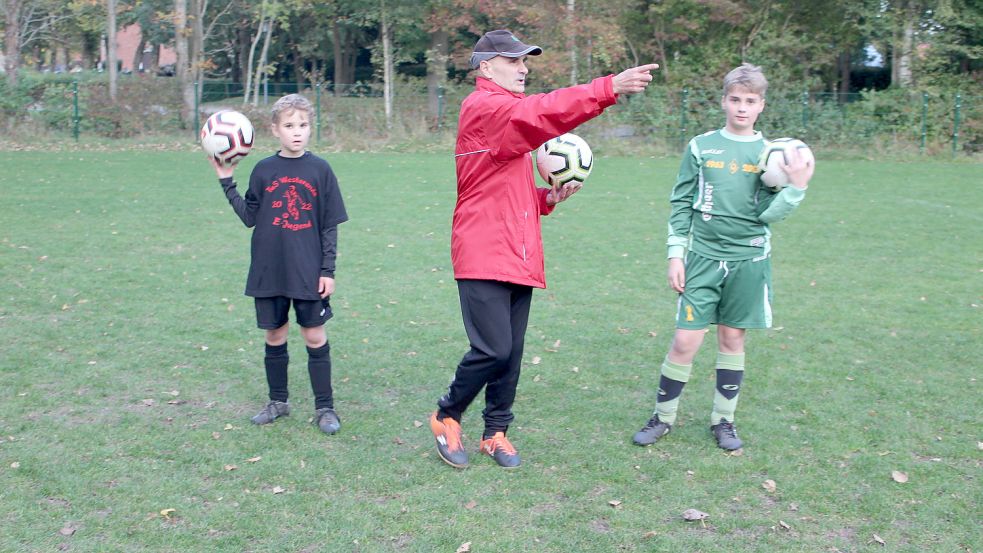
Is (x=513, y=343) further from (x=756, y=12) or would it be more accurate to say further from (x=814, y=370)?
(x=756, y=12)

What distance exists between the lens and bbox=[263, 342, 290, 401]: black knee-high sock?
17.2ft

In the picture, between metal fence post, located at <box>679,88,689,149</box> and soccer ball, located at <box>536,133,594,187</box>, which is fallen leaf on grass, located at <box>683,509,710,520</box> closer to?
soccer ball, located at <box>536,133,594,187</box>

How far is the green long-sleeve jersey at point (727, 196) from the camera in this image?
470 centimetres

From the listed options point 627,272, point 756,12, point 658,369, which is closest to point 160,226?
point 627,272

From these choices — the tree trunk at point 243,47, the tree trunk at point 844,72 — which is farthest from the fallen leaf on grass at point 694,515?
the tree trunk at point 243,47

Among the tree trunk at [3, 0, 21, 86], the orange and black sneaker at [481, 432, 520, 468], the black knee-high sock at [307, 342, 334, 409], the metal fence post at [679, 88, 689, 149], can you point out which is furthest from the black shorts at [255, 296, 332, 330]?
the tree trunk at [3, 0, 21, 86]

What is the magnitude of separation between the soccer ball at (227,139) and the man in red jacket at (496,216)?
1.34 m

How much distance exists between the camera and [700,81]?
3172 cm

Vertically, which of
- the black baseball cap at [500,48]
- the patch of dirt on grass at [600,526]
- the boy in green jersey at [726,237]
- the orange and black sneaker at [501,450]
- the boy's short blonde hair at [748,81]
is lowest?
the patch of dirt on grass at [600,526]

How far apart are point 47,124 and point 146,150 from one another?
4.03 meters

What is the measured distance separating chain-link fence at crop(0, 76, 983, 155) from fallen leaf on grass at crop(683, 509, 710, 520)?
19.9 meters

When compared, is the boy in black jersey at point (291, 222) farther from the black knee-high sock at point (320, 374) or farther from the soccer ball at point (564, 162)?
the soccer ball at point (564, 162)

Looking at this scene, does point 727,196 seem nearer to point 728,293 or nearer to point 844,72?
point 728,293

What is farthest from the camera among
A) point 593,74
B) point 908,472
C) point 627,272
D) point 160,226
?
point 593,74
